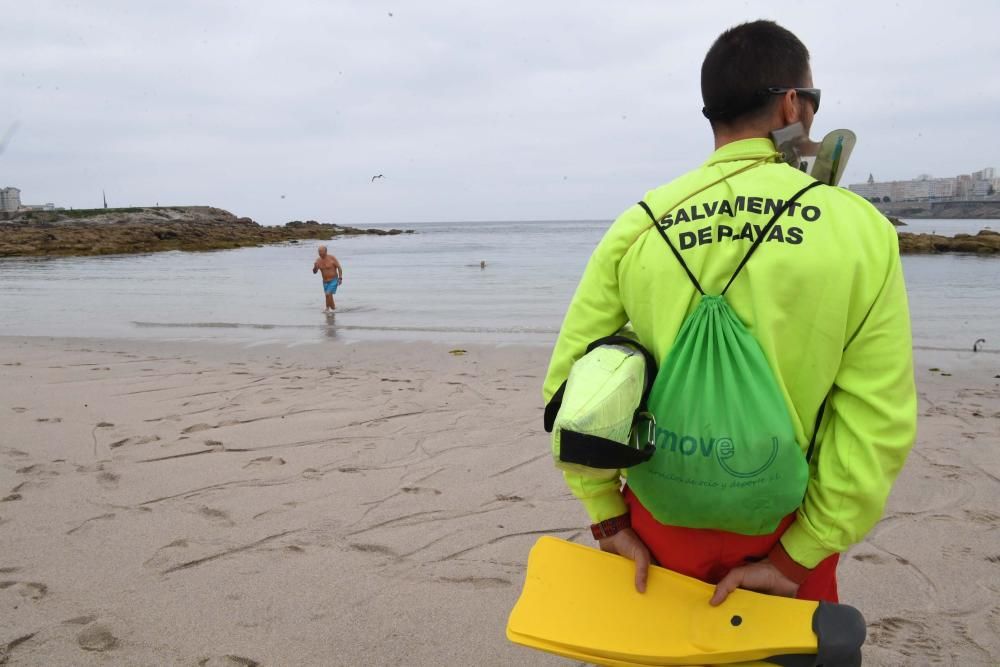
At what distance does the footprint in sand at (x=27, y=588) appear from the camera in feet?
9.37

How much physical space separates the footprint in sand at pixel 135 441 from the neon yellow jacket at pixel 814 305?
14.6 feet

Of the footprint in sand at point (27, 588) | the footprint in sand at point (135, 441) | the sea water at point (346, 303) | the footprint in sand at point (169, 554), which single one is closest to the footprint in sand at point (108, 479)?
the footprint in sand at point (135, 441)

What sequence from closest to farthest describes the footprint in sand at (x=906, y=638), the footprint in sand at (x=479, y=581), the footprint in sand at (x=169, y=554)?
the footprint in sand at (x=906, y=638) < the footprint in sand at (x=479, y=581) < the footprint in sand at (x=169, y=554)

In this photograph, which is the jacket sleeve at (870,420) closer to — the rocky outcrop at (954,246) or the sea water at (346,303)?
the sea water at (346,303)

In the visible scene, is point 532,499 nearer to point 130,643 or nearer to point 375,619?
point 375,619

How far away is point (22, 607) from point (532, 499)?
2.35 m

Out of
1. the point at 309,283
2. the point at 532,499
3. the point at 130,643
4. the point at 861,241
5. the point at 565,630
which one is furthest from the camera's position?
the point at 309,283

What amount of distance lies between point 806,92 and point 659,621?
1.09 meters

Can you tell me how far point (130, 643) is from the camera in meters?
2.59

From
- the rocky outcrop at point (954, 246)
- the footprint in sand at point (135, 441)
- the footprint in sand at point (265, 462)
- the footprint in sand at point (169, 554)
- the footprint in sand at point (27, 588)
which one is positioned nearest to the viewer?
the footprint in sand at point (27, 588)

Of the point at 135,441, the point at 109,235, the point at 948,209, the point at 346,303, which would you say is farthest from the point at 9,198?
the point at 948,209

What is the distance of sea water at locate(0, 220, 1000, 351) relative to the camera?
11672mm

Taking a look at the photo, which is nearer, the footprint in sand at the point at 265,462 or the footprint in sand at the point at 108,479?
the footprint in sand at the point at 108,479

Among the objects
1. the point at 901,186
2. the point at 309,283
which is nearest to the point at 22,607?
the point at 309,283
